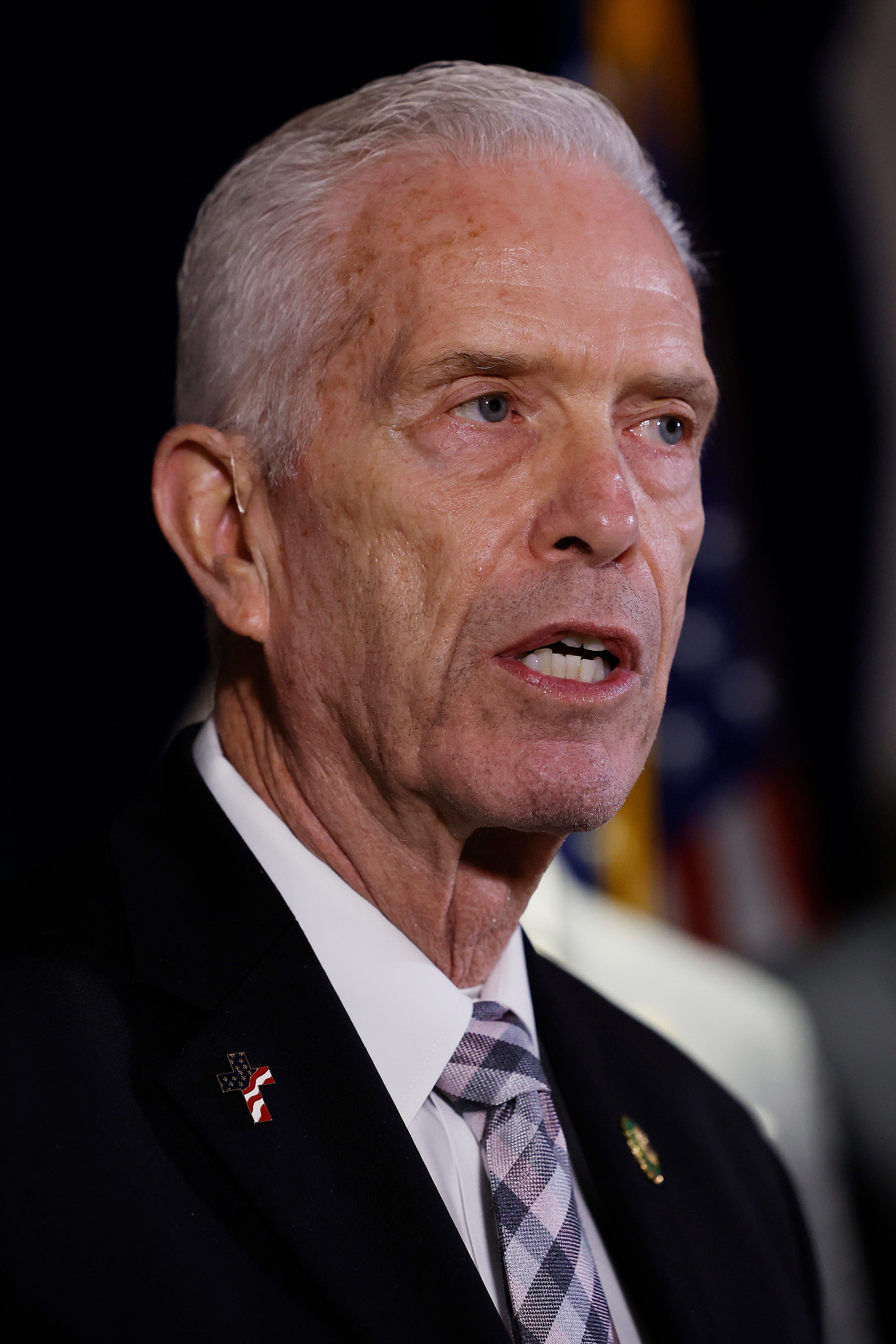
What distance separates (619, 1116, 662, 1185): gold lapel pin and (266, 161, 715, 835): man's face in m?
0.62

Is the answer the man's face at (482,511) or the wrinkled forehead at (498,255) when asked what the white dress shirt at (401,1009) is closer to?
the man's face at (482,511)

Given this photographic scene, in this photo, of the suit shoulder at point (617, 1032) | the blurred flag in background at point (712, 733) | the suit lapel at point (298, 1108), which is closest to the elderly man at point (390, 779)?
the suit lapel at point (298, 1108)

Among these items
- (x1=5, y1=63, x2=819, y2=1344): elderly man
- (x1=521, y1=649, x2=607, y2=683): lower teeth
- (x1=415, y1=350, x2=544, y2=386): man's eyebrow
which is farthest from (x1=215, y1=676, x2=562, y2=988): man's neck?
(x1=415, y1=350, x2=544, y2=386): man's eyebrow

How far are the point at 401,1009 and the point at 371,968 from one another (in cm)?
7

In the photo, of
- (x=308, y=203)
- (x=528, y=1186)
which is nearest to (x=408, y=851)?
(x=528, y=1186)

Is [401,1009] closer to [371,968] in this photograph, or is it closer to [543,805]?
[371,968]

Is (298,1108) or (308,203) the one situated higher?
(308,203)

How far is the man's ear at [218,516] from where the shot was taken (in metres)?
1.60

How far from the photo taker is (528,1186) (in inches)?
56.0

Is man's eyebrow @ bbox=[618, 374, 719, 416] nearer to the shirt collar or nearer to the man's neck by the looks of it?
the man's neck

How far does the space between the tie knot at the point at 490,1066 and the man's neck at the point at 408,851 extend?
11 centimetres

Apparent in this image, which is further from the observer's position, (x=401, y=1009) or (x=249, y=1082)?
(x=401, y=1009)

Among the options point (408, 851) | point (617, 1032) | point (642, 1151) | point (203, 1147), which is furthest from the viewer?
point (617, 1032)

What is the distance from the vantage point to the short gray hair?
5.21 ft
